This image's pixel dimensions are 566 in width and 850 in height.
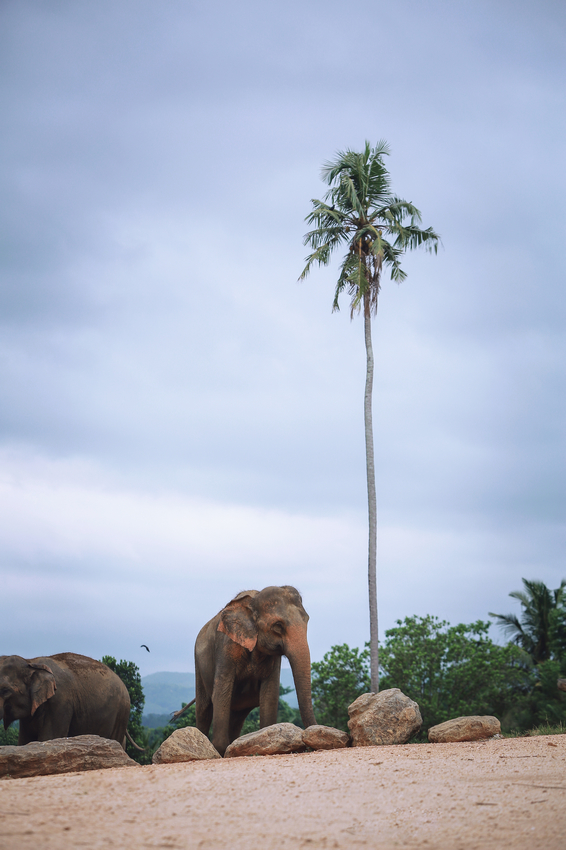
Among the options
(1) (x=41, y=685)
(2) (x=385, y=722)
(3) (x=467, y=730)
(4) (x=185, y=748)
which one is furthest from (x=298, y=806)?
(1) (x=41, y=685)

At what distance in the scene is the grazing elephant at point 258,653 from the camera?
10.4 meters

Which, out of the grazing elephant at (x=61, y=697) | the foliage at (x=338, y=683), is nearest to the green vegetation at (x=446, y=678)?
the foliage at (x=338, y=683)

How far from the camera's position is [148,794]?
541 cm

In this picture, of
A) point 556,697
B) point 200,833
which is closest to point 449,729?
point 200,833

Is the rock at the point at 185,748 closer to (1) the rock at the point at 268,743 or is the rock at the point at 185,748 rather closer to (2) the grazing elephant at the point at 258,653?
(1) the rock at the point at 268,743

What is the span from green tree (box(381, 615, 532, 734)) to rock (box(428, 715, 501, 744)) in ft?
55.6

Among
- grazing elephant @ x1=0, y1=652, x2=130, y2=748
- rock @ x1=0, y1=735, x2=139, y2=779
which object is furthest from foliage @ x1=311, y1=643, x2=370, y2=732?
rock @ x1=0, y1=735, x2=139, y2=779

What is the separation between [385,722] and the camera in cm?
958

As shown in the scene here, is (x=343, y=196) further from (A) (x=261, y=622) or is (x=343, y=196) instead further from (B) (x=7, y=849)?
(B) (x=7, y=849)

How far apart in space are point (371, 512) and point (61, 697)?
1253cm

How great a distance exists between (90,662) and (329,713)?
15.9m

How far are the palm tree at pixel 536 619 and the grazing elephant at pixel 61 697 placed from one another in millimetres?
24468

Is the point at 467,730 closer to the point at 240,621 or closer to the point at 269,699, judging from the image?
the point at 269,699

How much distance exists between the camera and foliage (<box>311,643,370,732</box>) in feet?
90.7
